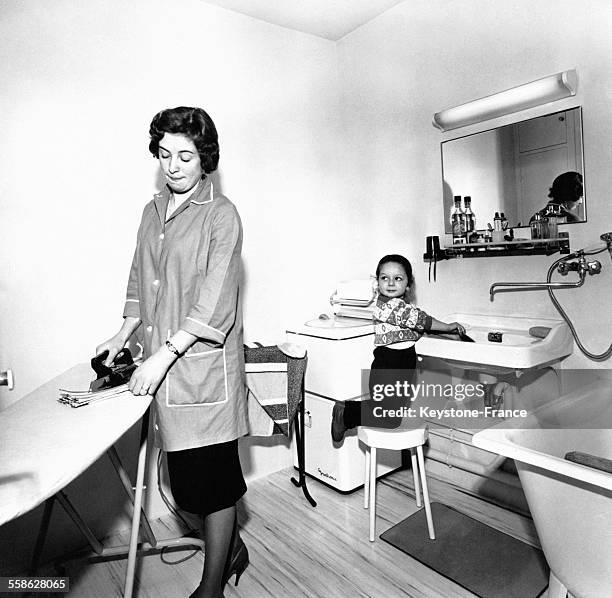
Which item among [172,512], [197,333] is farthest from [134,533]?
[172,512]

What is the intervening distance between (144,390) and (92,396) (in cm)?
14

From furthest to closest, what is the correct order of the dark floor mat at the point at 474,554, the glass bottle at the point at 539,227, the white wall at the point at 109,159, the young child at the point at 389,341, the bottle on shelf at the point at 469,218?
1. the bottle on shelf at the point at 469,218
2. the young child at the point at 389,341
3. the glass bottle at the point at 539,227
4. the white wall at the point at 109,159
5. the dark floor mat at the point at 474,554

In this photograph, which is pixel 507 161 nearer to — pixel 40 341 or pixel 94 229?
pixel 94 229

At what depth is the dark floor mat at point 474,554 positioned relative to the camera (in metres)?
1.82

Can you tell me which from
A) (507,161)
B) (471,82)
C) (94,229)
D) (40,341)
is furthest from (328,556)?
(471,82)

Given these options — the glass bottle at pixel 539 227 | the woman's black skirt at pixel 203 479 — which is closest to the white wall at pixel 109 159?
the woman's black skirt at pixel 203 479

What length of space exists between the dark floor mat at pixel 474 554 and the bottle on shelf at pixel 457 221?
1.26m

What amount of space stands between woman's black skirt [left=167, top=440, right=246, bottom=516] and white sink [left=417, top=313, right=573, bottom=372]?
0.98 meters

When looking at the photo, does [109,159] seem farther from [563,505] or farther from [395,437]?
[563,505]

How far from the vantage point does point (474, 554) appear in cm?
201

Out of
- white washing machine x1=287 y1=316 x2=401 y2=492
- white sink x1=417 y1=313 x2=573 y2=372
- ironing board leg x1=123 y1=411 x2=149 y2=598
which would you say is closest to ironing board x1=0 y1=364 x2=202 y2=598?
ironing board leg x1=123 y1=411 x2=149 y2=598

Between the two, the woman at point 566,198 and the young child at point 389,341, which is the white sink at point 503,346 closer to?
the young child at point 389,341

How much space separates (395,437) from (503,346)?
553 millimetres

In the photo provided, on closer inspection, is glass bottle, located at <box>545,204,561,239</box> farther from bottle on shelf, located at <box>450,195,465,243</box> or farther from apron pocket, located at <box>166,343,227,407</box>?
apron pocket, located at <box>166,343,227,407</box>
